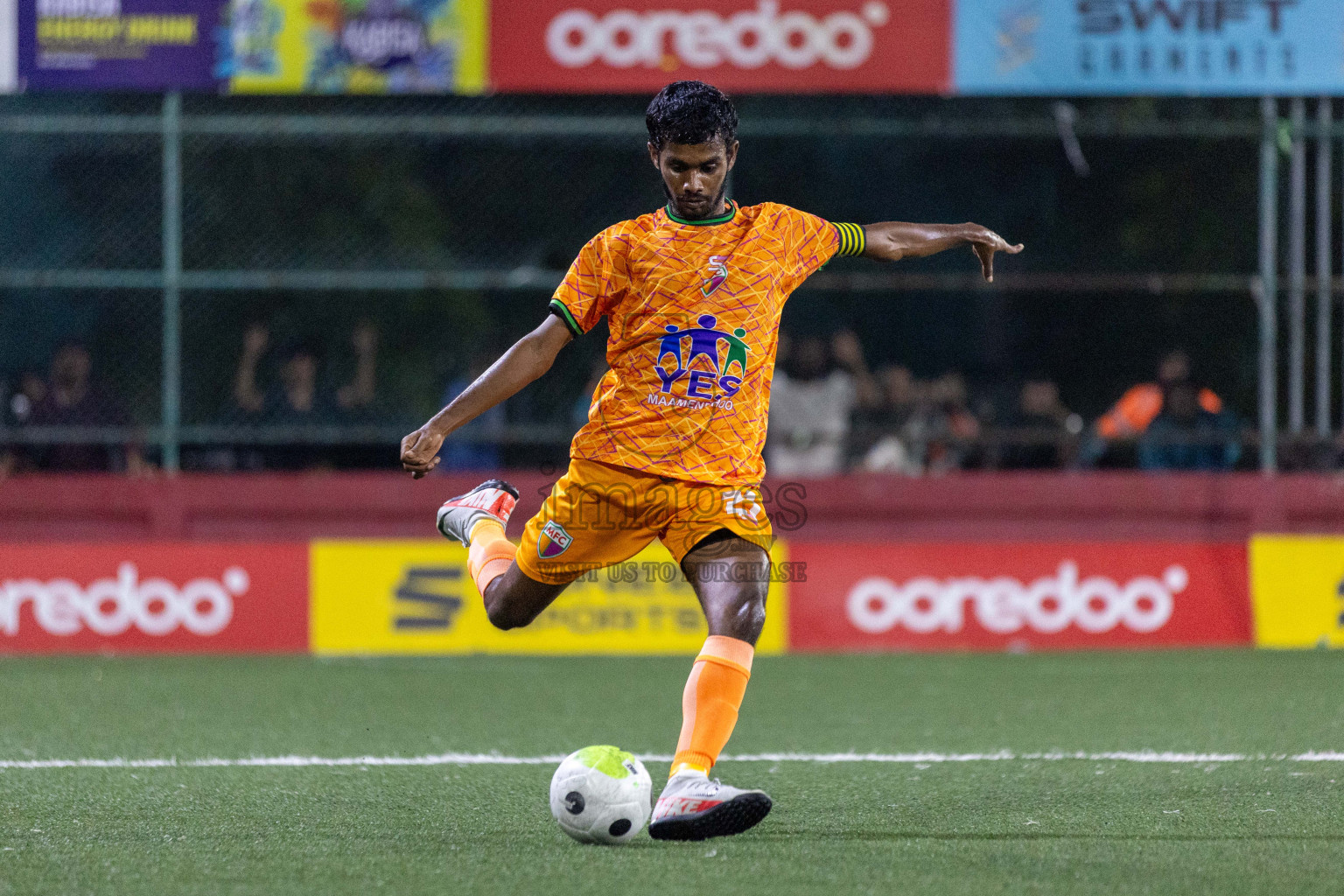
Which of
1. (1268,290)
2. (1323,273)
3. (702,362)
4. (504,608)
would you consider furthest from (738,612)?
(1323,273)

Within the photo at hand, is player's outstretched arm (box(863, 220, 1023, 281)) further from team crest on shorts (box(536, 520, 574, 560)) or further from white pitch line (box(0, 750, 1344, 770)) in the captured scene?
white pitch line (box(0, 750, 1344, 770))

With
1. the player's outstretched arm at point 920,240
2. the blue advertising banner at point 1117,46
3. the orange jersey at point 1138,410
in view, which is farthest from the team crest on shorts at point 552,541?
the orange jersey at point 1138,410

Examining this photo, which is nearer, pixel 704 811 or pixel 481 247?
pixel 704 811

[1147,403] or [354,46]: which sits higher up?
[354,46]

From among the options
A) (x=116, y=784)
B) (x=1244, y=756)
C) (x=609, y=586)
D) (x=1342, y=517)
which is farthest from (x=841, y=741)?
(x=1342, y=517)

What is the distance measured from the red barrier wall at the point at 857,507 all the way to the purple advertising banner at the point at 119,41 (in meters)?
2.53

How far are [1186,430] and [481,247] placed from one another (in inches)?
244

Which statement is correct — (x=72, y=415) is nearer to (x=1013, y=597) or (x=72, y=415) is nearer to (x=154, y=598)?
(x=154, y=598)

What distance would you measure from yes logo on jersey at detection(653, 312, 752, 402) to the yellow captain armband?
53 cm

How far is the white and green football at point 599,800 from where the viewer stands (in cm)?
480

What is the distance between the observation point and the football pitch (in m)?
4.45

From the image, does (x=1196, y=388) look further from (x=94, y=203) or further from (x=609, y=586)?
(x=94, y=203)

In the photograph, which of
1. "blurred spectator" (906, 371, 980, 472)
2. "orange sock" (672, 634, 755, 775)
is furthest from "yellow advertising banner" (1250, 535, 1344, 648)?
"orange sock" (672, 634, 755, 775)

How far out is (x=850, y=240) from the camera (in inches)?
215
